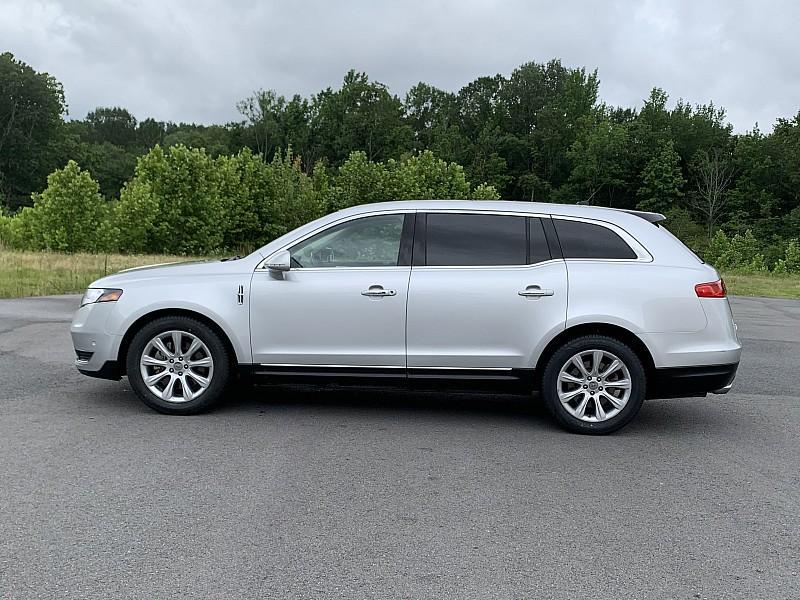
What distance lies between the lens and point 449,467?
16.7ft

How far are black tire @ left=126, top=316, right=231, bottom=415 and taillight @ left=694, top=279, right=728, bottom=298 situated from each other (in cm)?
373

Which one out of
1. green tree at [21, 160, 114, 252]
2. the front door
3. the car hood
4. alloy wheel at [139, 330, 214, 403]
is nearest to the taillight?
the front door

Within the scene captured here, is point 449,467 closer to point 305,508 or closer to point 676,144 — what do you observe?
point 305,508

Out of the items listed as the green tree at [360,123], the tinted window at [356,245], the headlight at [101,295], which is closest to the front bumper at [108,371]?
the headlight at [101,295]

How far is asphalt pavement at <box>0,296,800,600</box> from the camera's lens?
3.43 m

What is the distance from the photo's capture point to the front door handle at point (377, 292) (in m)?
6.04

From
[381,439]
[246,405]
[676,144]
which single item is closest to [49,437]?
[246,405]

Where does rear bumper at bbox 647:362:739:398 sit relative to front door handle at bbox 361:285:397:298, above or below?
below

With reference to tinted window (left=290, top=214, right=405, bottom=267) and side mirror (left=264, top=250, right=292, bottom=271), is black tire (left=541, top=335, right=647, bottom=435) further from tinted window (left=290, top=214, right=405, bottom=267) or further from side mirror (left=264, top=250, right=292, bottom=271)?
side mirror (left=264, top=250, right=292, bottom=271)

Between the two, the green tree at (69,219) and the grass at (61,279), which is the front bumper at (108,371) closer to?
the grass at (61,279)

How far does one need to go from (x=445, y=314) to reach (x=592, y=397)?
1.30 metres

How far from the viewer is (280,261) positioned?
614 centimetres

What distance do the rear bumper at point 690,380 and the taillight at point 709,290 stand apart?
1.78 ft

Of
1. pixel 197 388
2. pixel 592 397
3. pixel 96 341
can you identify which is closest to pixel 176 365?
pixel 197 388
